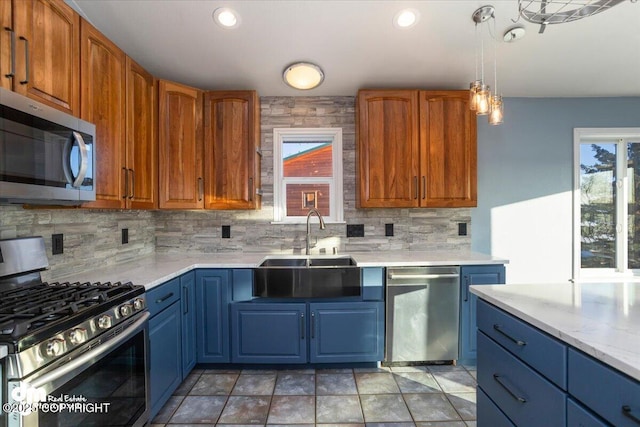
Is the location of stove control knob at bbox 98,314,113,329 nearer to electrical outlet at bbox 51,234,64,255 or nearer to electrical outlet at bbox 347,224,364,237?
electrical outlet at bbox 51,234,64,255

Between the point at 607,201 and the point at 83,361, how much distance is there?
414cm

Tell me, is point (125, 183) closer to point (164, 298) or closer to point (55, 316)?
point (164, 298)

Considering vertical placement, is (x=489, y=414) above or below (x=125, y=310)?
below

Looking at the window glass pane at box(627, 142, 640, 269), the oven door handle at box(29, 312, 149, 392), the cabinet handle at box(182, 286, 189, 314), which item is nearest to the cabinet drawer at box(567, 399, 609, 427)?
the oven door handle at box(29, 312, 149, 392)

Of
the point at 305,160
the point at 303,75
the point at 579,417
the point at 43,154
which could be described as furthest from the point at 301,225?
the point at 579,417

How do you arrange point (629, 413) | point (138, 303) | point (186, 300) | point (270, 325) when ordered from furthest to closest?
point (270, 325) < point (186, 300) < point (138, 303) < point (629, 413)

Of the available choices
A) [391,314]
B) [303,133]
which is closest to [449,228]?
[391,314]

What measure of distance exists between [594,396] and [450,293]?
1465mm

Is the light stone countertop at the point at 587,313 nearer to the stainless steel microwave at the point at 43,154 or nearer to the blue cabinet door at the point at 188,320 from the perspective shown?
the blue cabinet door at the point at 188,320

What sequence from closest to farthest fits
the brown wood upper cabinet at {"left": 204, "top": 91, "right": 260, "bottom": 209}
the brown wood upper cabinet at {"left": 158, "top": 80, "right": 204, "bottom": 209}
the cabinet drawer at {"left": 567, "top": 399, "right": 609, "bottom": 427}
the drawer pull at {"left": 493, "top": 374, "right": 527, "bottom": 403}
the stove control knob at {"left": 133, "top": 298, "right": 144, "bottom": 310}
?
the cabinet drawer at {"left": 567, "top": 399, "right": 609, "bottom": 427} < the drawer pull at {"left": 493, "top": 374, "right": 527, "bottom": 403} < the stove control knob at {"left": 133, "top": 298, "right": 144, "bottom": 310} < the brown wood upper cabinet at {"left": 158, "top": 80, "right": 204, "bottom": 209} < the brown wood upper cabinet at {"left": 204, "top": 91, "right": 260, "bottom": 209}

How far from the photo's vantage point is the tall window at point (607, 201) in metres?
2.76

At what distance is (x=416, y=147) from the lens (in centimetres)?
243

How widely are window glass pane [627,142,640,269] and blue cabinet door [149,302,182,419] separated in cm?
410

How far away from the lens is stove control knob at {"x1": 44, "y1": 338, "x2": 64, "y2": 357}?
3.10ft
